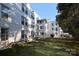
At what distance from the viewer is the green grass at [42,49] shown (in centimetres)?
315

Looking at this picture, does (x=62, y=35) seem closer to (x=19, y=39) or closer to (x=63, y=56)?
(x=63, y=56)

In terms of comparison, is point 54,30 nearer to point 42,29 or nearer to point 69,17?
point 42,29

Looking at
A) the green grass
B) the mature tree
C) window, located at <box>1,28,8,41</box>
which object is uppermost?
the mature tree

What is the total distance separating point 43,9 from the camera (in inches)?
126

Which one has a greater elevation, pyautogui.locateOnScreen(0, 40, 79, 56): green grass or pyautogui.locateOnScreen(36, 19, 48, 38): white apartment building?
pyautogui.locateOnScreen(36, 19, 48, 38): white apartment building

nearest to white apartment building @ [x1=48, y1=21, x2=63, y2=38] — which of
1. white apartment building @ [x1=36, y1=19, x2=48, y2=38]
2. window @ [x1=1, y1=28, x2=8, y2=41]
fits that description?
white apartment building @ [x1=36, y1=19, x2=48, y2=38]

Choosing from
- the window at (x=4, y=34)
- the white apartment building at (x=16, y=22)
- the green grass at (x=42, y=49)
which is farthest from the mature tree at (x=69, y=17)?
the window at (x=4, y=34)

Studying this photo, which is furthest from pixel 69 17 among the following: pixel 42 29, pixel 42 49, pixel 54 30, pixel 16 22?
pixel 16 22

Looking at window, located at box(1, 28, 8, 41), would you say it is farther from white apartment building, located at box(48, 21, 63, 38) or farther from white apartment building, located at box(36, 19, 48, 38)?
white apartment building, located at box(48, 21, 63, 38)

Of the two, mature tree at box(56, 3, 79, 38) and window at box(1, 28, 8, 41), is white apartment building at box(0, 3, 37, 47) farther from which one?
mature tree at box(56, 3, 79, 38)

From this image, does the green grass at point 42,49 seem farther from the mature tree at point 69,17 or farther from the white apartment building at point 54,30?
the mature tree at point 69,17

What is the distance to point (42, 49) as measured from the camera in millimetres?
3199

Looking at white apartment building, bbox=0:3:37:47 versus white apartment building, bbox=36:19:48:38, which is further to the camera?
white apartment building, bbox=36:19:48:38

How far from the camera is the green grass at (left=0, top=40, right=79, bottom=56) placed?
10.3 ft
